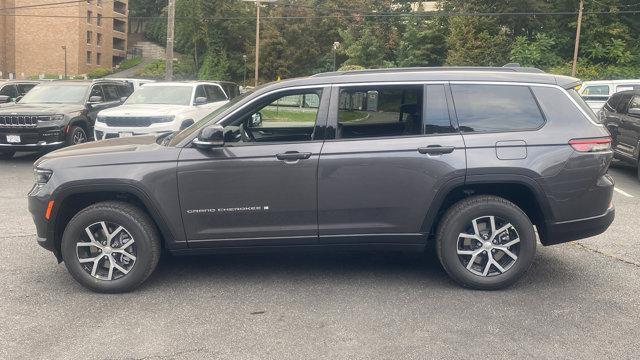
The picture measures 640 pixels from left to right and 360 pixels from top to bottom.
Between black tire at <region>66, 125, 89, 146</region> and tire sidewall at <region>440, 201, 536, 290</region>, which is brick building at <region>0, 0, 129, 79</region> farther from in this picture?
tire sidewall at <region>440, 201, 536, 290</region>

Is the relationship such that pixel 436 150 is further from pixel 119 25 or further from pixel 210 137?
pixel 119 25

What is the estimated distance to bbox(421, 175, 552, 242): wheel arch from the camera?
4.97m

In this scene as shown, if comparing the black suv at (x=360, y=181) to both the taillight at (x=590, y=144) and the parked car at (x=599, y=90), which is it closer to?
the taillight at (x=590, y=144)

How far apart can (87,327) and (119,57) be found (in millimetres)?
92321

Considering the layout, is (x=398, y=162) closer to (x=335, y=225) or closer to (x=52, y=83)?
(x=335, y=225)

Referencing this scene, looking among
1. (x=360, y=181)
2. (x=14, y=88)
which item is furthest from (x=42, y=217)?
(x=14, y=88)

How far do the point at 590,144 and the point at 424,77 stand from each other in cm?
146

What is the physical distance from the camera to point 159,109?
12.6m

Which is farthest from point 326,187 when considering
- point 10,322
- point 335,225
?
point 10,322

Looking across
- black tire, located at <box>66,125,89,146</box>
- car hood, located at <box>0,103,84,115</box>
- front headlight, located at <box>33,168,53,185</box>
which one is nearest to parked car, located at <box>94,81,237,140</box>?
black tire, located at <box>66,125,89,146</box>

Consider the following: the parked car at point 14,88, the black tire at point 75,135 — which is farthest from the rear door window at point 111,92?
the parked car at point 14,88

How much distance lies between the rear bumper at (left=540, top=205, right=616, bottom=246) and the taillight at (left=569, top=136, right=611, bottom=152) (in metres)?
0.57

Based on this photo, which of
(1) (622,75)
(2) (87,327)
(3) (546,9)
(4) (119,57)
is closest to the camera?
(2) (87,327)

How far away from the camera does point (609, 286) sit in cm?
529
